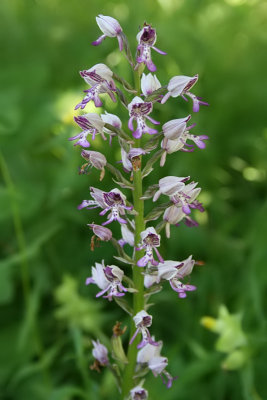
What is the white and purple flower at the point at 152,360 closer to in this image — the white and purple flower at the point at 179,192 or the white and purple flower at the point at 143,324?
the white and purple flower at the point at 143,324

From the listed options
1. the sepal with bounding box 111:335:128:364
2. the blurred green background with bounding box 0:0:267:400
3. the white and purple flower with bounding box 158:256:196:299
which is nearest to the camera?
the white and purple flower with bounding box 158:256:196:299

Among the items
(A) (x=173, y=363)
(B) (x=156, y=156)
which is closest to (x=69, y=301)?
(A) (x=173, y=363)

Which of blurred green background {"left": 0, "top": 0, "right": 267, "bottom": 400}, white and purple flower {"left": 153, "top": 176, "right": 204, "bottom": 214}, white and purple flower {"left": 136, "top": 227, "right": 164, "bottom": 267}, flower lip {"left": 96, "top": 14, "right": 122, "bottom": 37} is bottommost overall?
blurred green background {"left": 0, "top": 0, "right": 267, "bottom": 400}

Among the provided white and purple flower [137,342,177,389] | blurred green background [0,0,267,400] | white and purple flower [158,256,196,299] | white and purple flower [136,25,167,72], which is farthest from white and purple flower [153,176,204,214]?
blurred green background [0,0,267,400]

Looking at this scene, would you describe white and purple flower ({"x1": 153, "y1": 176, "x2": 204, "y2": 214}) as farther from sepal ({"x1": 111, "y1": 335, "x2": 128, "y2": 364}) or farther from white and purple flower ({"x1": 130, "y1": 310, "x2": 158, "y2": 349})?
sepal ({"x1": 111, "y1": 335, "x2": 128, "y2": 364})

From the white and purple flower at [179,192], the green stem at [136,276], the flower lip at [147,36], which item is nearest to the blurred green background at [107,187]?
the green stem at [136,276]

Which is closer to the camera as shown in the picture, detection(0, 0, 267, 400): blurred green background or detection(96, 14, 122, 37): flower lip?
detection(96, 14, 122, 37): flower lip
